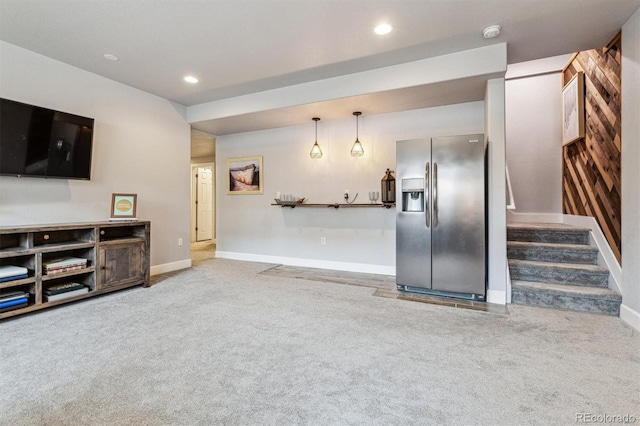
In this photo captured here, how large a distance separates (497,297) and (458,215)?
37.8 inches

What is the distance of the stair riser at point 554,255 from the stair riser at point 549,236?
29 centimetres

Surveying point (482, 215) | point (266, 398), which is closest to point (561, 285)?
point (482, 215)

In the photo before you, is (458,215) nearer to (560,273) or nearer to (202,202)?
(560,273)

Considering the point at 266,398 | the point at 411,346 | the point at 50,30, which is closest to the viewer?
the point at 266,398

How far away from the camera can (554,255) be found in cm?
350

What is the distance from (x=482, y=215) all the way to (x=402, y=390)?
7.23 feet

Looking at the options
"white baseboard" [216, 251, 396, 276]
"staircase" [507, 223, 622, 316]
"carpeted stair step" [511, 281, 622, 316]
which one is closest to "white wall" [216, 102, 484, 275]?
"white baseboard" [216, 251, 396, 276]

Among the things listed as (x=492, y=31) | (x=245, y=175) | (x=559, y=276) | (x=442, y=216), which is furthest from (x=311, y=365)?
(x=245, y=175)

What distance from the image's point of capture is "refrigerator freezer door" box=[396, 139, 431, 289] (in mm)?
3426

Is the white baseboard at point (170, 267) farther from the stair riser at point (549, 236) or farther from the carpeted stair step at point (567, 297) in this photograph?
the stair riser at point (549, 236)

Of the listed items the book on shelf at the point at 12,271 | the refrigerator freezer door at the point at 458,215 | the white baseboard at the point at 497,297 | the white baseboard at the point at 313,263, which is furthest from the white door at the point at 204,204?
the white baseboard at the point at 497,297

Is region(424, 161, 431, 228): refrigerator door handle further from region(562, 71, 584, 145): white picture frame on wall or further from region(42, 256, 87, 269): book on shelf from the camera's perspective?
A: region(42, 256, 87, 269): book on shelf

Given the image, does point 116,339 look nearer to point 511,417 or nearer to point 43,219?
point 43,219

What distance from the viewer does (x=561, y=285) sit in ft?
10.4
